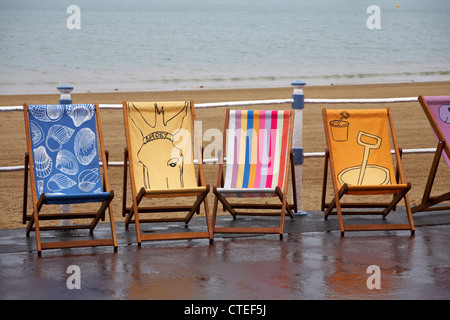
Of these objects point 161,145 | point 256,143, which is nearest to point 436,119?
point 256,143

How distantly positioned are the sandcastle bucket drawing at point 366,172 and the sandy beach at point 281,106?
150 centimetres

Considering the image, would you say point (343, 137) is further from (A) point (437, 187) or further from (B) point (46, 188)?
(A) point (437, 187)

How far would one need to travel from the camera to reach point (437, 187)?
26.0 ft

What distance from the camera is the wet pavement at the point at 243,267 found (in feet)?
12.3

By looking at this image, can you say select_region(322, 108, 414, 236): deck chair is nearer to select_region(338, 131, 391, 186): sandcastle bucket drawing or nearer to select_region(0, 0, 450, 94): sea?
select_region(338, 131, 391, 186): sandcastle bucket drawing

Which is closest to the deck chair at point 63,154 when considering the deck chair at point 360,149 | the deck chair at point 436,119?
the deck chair at point 360,149

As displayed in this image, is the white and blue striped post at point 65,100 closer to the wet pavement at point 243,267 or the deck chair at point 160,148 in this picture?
the wet pavement at point 243,267

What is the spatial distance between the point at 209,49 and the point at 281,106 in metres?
19.0

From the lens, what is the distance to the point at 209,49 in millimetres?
32469

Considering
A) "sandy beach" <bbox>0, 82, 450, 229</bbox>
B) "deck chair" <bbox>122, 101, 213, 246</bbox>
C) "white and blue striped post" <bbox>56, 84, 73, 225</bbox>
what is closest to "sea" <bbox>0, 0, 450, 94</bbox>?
"sandy beach" <bbox>0, 82, 450, 229</bbox>

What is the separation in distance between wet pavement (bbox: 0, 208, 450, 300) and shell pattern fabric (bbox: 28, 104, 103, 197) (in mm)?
375

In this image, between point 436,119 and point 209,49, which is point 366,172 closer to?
point 436,119

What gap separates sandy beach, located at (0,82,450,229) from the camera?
759cm
